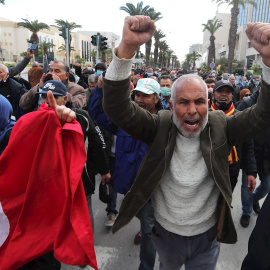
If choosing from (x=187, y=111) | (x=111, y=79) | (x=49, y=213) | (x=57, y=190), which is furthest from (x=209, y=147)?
(x=49, y=213)

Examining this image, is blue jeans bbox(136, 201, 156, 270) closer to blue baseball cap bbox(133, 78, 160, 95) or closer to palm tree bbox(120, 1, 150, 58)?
blue baseball cap bbox(133, 78, 160, 95)

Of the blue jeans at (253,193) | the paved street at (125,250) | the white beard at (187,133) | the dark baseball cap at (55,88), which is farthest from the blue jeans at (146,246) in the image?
the blue jeans at (253,193)

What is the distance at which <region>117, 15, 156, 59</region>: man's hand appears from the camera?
139cm

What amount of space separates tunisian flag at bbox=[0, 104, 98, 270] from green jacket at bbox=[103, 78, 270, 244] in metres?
0.33

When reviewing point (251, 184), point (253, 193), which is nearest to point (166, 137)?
point (251, 184)

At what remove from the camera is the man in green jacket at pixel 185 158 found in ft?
5.15

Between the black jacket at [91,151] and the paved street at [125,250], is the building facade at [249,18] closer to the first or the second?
the paved street at [125,250]

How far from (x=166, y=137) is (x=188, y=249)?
0.84 metres

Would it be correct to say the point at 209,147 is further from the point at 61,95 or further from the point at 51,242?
the point at 61,95

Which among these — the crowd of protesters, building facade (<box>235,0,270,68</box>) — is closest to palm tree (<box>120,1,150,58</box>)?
the crowd of protesters

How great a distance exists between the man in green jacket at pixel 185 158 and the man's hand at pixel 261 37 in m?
0.12

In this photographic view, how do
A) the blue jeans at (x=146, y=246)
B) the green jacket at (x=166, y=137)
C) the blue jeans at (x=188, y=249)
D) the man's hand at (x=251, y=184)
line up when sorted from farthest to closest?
the man's hand at (x=251, y=184), the blue jeans at (x=146, y=246), the blue jeans at (x=188, y=249), the green jacket at (x=166, y=137)

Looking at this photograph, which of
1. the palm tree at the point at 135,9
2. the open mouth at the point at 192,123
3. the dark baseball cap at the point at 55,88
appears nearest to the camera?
the open mouth at the point at 192,123

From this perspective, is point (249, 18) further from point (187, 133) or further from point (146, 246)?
point (187, 133)
